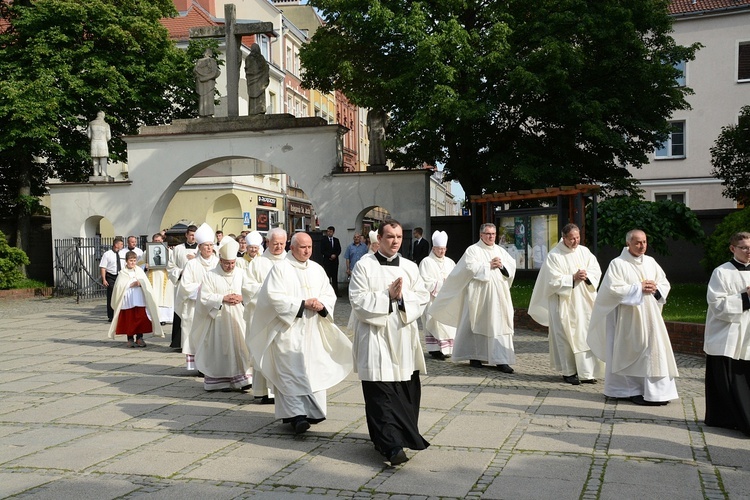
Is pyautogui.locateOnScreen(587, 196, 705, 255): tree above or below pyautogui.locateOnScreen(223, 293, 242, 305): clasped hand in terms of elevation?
above

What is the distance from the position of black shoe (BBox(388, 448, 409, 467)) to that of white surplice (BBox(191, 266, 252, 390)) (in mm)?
3928

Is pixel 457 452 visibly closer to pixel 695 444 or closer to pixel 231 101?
pixel 695 444

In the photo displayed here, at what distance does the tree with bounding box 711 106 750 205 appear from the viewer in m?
24.1

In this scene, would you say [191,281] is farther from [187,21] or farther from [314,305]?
[187,21]

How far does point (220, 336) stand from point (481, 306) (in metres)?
3.75

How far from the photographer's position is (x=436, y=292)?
42.2 ft

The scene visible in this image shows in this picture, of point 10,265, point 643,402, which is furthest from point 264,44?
point 643,402

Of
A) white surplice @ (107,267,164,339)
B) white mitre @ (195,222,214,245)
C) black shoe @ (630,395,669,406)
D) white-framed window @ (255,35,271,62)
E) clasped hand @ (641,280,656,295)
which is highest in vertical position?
white-framed window @ (255,35,271,62)

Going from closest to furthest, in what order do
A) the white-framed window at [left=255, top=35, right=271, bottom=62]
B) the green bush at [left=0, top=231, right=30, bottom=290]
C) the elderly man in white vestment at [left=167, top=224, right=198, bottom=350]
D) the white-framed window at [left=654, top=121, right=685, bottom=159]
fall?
the elderly man in white vestment at [left=167, top=224, right=198, bottom=350] → the green bush at [left=0, top=231, right=30, bottom=290] → the white-framed window at [left=654, top=121, right=685, bottom=159] → the white-framed window at [left=255, top=35, right=271, bottom=62]

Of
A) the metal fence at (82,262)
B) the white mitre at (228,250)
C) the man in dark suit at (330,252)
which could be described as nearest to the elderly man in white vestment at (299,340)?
the white mitre at (228,250)

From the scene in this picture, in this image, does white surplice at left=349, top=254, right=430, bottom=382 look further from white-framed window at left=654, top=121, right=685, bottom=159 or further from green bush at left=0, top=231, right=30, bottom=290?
white-framed window at left=654, top=121, right=685, bottom=159

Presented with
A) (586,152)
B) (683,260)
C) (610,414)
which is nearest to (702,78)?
(683,260)

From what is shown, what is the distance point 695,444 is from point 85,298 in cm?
2072

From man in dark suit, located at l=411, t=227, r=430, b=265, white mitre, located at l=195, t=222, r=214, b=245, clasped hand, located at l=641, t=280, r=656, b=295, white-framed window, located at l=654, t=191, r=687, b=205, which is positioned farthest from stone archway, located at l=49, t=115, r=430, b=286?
white-framed window, located at l=654, t=191, r=687, b=205
